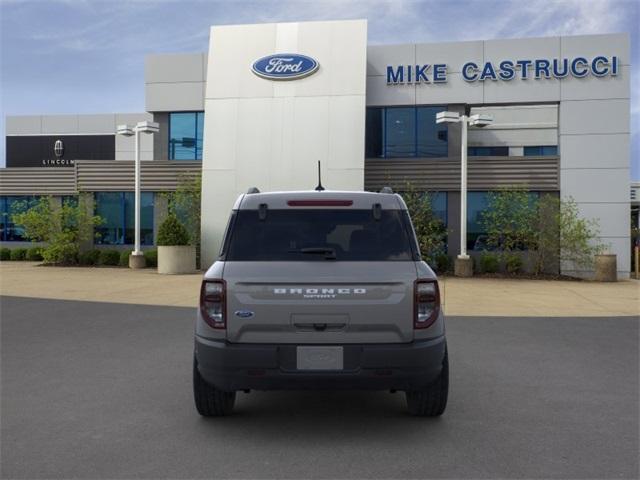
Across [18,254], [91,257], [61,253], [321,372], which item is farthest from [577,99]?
[18,254]

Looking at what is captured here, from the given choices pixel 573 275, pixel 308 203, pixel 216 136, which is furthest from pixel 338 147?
pixel 308 203

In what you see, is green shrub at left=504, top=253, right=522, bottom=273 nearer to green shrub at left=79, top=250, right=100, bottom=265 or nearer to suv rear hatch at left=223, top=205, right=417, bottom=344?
green shrub at left=79, top=250, right=100, bottom=265

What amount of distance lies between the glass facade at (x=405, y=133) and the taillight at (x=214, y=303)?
66.3ft

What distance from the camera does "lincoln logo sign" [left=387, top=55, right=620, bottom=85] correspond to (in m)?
21.7

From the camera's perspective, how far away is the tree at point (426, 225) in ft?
68.4

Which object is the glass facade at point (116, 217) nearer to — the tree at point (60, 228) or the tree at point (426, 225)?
the tree at point (60, 228)

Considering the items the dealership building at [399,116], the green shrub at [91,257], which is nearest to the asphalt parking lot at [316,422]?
the dealership building at [399,116]

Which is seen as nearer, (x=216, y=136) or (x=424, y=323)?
(x=424, y=323)

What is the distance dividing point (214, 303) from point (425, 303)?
5.08 ft

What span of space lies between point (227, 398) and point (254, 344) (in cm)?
90

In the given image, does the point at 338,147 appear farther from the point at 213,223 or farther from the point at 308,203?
the point at 308,203

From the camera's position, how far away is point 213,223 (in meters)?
22.0

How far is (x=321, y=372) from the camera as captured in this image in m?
4.35

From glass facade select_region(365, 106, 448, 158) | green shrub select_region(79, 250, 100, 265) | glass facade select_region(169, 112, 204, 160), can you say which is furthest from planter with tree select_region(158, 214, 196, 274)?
glass facade select_region(365, 106, 448, 158)
